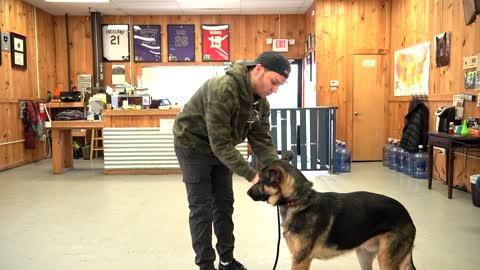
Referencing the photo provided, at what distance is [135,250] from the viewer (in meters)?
3.29

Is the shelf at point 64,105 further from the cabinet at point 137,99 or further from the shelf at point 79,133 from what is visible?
the cabinet at point 137,99

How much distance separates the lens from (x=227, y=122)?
221cm

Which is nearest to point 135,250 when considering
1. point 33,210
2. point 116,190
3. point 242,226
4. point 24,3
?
point 242,226

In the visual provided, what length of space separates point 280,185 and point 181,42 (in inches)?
316

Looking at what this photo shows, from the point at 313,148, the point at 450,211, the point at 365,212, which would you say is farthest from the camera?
the point at 313,148

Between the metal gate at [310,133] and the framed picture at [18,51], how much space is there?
5.04 metres

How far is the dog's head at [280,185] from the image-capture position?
2047 millimetres

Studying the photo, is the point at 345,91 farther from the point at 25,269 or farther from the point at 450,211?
the point at 25,269

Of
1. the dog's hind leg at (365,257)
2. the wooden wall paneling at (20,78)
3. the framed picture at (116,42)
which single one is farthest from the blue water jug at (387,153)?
the wooden wall paneling at (20,78)

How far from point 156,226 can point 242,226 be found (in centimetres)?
82

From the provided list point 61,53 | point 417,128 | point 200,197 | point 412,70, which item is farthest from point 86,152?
point 200,197

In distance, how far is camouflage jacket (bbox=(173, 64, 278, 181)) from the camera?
2.18 metres

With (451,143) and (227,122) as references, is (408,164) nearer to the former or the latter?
(451,143)

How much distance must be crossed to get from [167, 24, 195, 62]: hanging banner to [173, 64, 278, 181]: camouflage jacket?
286 inches
